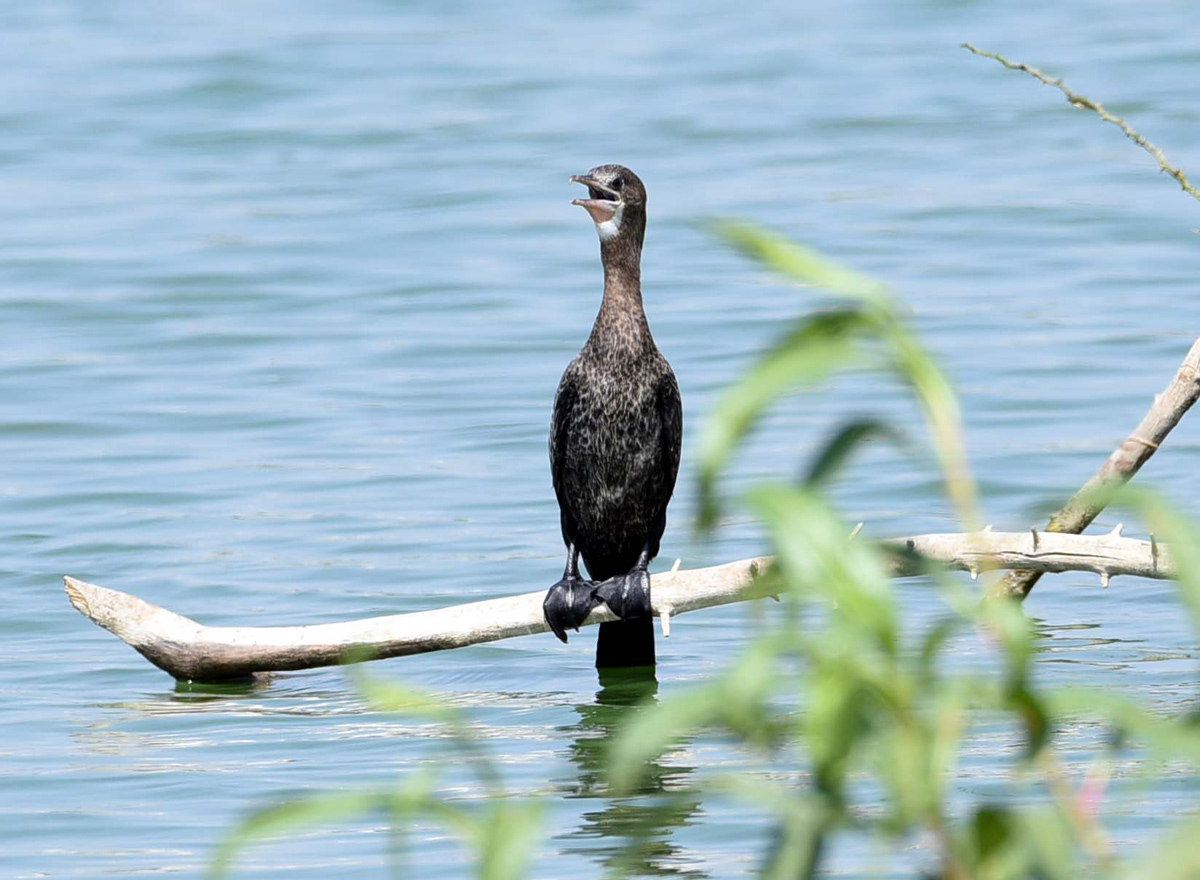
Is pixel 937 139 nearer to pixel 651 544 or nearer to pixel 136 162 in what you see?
pixel 136 162

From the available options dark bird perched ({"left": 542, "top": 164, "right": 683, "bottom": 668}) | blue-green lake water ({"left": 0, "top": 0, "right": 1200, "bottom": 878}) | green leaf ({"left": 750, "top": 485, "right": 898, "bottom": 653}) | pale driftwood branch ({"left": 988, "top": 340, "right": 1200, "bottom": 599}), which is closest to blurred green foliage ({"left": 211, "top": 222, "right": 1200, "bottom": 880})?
green leaf ({"left": 750, "top": 485, "right": 898, "bottom": 653})

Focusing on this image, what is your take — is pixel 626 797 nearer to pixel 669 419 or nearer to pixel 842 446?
pixel 669 419

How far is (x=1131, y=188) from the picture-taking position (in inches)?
647

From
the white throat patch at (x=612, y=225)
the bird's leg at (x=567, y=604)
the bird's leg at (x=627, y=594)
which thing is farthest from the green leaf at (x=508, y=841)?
the white throat patch at (x=612, y=225)

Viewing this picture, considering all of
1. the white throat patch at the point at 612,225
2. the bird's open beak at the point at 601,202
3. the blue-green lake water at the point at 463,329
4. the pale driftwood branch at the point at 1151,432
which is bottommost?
the blue-green lake water at the point at 463,329

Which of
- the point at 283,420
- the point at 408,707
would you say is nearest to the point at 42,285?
the point at 283,420

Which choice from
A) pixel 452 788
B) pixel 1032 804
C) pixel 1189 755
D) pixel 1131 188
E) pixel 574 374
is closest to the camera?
pixel 1189 755

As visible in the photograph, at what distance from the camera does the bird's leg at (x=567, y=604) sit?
229 inches

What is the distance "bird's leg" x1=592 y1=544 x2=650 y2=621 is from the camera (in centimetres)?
600

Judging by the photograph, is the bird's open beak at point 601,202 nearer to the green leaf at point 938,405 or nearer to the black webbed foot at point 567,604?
the black webbed foot at point 567,604

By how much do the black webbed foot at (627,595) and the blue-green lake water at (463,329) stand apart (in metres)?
0.39

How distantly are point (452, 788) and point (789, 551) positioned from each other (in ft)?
13.3

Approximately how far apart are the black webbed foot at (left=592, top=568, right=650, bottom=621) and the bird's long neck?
0.68m

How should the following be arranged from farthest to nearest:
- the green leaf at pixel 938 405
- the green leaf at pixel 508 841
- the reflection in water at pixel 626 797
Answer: the reflection in water at pixel 626 797
the green leaf at pixel 508 841
the green leaf at pixel 938 405
